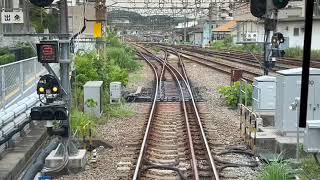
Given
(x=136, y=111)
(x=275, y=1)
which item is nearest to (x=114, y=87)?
(x=136, y=111)

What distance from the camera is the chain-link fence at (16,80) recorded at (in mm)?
9417

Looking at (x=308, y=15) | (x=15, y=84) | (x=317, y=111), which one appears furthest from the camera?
(x=15, y=84)

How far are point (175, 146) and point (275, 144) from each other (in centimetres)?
209

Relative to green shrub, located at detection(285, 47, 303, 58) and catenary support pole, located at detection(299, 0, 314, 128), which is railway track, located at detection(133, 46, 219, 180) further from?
green shrub, located at detection(285, 47, 303, 58)

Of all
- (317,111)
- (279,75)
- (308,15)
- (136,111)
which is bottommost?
(136,111)

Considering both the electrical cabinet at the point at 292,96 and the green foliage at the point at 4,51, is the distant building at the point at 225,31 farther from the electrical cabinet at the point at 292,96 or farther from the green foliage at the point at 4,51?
the electrical cabinet at the point at 292,96

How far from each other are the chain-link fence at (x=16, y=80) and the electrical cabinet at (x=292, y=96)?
5006 mm

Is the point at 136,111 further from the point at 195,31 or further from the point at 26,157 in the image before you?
the point at 195,31

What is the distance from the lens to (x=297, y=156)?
326 inches

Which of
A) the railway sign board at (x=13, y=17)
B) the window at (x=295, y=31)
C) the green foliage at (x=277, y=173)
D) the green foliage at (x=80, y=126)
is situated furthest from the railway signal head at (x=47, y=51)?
the window at (x=295, y=31)

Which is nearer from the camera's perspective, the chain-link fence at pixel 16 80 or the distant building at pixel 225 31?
the chain-link fence at pixel 16 80

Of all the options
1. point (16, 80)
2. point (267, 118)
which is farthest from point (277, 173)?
point (16, 80)

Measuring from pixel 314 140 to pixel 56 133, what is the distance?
3.96m

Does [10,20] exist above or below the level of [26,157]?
above
